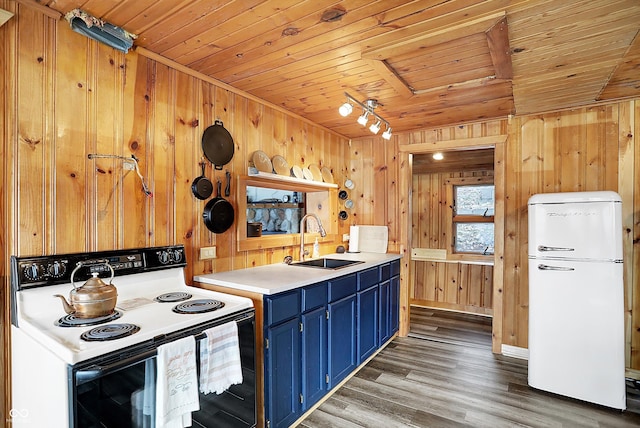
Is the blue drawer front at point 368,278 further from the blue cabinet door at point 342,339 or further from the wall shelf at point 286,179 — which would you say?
the wall shelf at point 286,179

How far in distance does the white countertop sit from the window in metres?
2.73

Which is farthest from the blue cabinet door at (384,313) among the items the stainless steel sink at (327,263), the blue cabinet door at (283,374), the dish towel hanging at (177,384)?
the dish towel hanging at (177,384)

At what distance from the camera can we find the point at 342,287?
2.63 meters

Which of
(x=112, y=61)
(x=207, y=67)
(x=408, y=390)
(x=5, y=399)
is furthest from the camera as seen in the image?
(x=408, y=390)

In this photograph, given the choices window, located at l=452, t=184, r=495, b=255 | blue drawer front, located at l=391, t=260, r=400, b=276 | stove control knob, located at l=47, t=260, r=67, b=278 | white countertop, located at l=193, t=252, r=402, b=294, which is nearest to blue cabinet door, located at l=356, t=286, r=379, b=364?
white countertop, located at l=193, t=252, r=402, b=294

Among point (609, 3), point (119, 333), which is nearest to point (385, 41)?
point (609, 3)

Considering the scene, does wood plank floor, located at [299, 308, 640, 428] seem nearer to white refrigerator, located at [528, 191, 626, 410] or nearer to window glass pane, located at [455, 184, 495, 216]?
white refrigerator, located at [528, 191, 626, 410]

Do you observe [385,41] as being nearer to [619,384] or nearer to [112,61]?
[112,61]

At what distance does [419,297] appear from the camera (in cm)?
521

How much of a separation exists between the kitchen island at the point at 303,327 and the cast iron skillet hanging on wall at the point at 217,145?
32.5 inches

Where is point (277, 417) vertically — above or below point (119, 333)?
below

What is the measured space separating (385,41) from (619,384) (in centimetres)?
284

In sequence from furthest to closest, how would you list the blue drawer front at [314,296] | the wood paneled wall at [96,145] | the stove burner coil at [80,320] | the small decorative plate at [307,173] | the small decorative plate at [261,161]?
the small decorative plate at [307,173] < the small decorative plate at [261,161] < the blue drawer front at [314,296] < the wood paneled wall at [96,145] < the stove burner coil at [80,320]

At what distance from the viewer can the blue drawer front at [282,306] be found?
1937 mm
